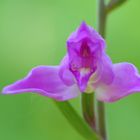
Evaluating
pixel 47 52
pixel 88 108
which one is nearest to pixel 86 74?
pixel 88 108

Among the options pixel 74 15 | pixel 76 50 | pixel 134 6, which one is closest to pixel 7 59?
pixel 74 15

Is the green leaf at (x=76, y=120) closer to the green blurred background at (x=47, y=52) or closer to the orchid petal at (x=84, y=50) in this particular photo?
the orchid petal at (x=84, y=50)

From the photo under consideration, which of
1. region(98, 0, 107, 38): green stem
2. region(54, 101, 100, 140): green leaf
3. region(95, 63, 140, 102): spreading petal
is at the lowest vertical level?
region(54, 101, 100, 140): green leaf

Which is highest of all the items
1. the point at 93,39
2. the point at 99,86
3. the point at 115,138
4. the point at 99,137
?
the point at 93,39

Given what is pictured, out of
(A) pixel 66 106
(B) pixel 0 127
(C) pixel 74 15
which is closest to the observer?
(A) pixel 66 106

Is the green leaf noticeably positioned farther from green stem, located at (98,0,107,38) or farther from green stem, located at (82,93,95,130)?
green stem, located at (98,0,107,38)

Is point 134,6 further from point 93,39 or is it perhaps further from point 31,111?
point 93,39

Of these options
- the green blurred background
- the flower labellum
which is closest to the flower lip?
the flower labellum

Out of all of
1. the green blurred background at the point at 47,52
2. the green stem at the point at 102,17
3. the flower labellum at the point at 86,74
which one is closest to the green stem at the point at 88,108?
the flower labellum at the point at 86,74

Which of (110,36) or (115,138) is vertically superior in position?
(110,36)
